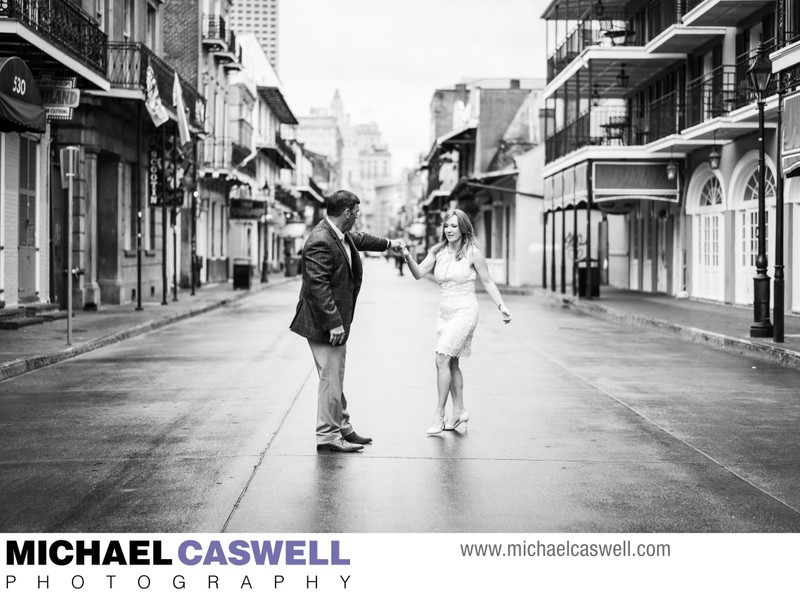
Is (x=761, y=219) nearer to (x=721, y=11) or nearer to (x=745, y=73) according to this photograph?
(x=745, y=73)

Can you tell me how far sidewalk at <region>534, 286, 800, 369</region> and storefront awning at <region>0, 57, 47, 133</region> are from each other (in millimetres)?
10695

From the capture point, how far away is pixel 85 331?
1728 cm

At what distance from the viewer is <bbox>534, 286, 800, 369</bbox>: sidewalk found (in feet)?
49.1

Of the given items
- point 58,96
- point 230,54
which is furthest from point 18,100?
point 230,54

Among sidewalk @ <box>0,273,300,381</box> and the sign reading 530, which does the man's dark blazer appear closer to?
sidewalk @ <box>0,273,300,381</box>

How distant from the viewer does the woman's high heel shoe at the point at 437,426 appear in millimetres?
8208

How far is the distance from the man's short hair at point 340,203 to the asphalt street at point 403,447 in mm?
1686

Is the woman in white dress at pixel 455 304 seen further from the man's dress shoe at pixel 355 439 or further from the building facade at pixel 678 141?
the building facade at pixel 678 141

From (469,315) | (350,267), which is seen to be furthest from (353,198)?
(469,315)

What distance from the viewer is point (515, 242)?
43.1m

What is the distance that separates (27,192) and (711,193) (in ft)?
55.6

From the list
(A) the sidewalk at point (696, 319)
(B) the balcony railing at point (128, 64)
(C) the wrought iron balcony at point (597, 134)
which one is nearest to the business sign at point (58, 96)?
(B) the balcony railing at point (128, 64)

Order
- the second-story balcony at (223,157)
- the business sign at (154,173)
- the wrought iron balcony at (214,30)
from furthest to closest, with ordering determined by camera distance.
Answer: the second-story balcony at (223,157) → the wrought iron balcony at (214,30) → the business sign at (154,173)

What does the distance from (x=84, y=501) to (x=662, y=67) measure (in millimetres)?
27610
